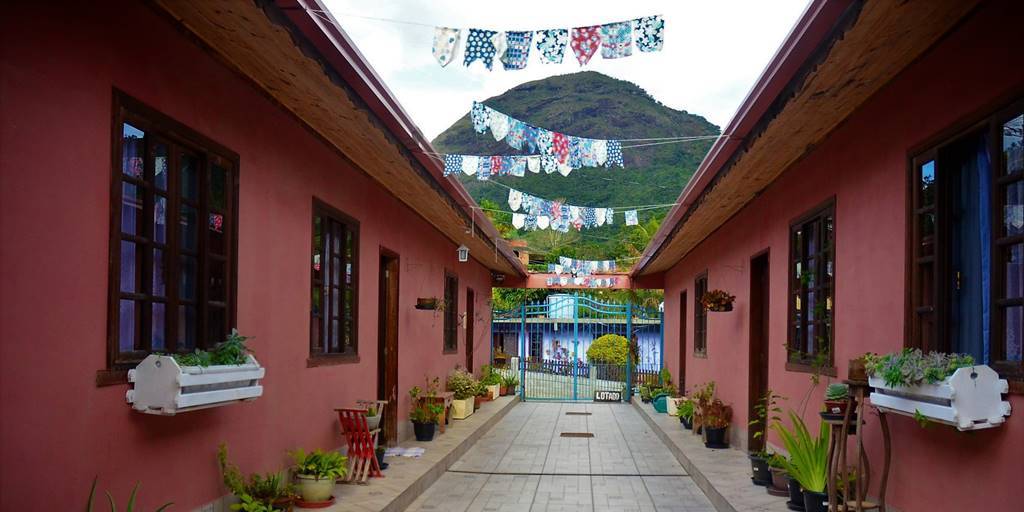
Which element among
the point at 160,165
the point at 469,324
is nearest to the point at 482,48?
the point at 160,165

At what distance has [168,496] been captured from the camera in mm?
4516

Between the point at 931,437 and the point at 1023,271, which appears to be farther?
the point at 931,437

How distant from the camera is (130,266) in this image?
14.0 feet

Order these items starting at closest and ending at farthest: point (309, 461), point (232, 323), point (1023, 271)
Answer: point (1023, 271) → point (232, 323) → point (309, 461)

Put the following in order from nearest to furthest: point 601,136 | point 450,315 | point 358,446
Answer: point 358,446 < point 450,315 < point 601,136

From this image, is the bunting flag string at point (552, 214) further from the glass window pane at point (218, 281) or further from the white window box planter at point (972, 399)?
the white window box planter at point (972, 399)

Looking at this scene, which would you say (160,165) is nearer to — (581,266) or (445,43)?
(445,43)

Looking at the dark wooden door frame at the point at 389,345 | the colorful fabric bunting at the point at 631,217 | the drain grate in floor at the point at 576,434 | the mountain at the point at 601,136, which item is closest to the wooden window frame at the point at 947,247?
the dark wooden door frame at the point at 389,345

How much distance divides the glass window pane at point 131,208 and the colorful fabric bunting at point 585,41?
9.14 ft

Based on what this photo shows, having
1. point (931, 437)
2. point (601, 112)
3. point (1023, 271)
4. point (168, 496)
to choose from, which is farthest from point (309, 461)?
point (601, 112)

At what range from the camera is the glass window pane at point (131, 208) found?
4188mm

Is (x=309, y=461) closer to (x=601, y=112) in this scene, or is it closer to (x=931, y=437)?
(x=931, y=437)

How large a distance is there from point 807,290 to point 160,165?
529 centimetres

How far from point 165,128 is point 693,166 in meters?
34.2
